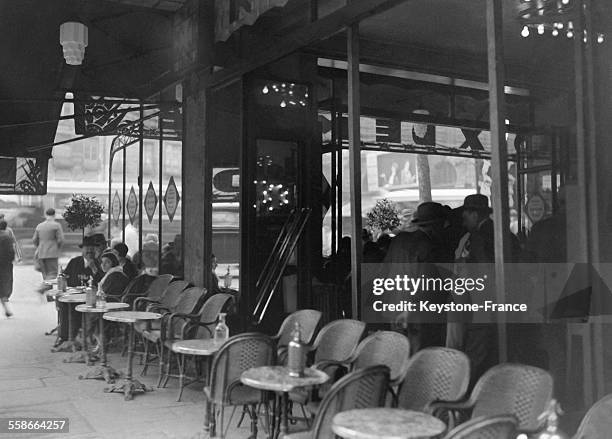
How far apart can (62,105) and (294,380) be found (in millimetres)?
7462

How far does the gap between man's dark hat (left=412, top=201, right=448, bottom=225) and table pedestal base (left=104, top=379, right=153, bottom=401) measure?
9.03ft

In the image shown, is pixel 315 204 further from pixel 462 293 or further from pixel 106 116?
pixel 106 116

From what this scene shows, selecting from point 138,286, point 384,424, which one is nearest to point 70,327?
point 138,286

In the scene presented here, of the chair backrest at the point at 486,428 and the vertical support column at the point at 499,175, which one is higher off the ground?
the vertical support column at the point at 499,175

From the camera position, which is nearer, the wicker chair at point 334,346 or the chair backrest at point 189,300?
the wicker chair at point 334,346

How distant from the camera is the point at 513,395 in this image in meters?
2.87

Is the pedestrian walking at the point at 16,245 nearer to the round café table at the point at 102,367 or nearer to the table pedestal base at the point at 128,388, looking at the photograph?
the round café table at the point at 102,367

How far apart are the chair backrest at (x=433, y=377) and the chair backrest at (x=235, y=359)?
97cm

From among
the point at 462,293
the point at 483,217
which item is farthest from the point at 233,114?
the point at 462,293

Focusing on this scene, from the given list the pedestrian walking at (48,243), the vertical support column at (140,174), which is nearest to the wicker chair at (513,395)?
the pedestrian walking at (48,243)

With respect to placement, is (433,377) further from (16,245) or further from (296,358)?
(16,245)

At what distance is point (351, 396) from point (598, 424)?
1.05m

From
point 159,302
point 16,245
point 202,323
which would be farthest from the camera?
point 16,245

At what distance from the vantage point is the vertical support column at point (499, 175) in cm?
347
